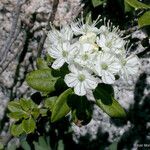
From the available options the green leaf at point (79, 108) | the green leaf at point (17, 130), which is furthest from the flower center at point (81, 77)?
the green leaf at point (17, 130)

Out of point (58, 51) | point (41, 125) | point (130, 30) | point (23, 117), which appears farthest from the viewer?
point (41, 125)

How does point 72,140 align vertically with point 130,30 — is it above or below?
below

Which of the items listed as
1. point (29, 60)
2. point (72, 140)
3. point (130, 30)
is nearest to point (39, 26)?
point (29, 60)

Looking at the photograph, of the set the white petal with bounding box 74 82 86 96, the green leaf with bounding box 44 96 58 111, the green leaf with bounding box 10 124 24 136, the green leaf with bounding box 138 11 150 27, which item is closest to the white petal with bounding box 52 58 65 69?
the white petal with bounding box 74 82 86 96

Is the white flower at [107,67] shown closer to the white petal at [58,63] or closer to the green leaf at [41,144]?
the white petal at [58,63]

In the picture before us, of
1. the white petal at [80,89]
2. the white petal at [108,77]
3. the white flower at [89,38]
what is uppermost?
the white flower at [89,38]

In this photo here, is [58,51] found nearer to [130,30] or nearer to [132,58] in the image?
[132,58]

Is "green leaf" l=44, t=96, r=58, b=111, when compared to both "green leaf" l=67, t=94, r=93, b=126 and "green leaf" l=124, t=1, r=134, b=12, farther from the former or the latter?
"green leaf" l=124, t=1, r=134, b=12

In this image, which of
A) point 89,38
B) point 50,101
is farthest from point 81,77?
point 50,101
